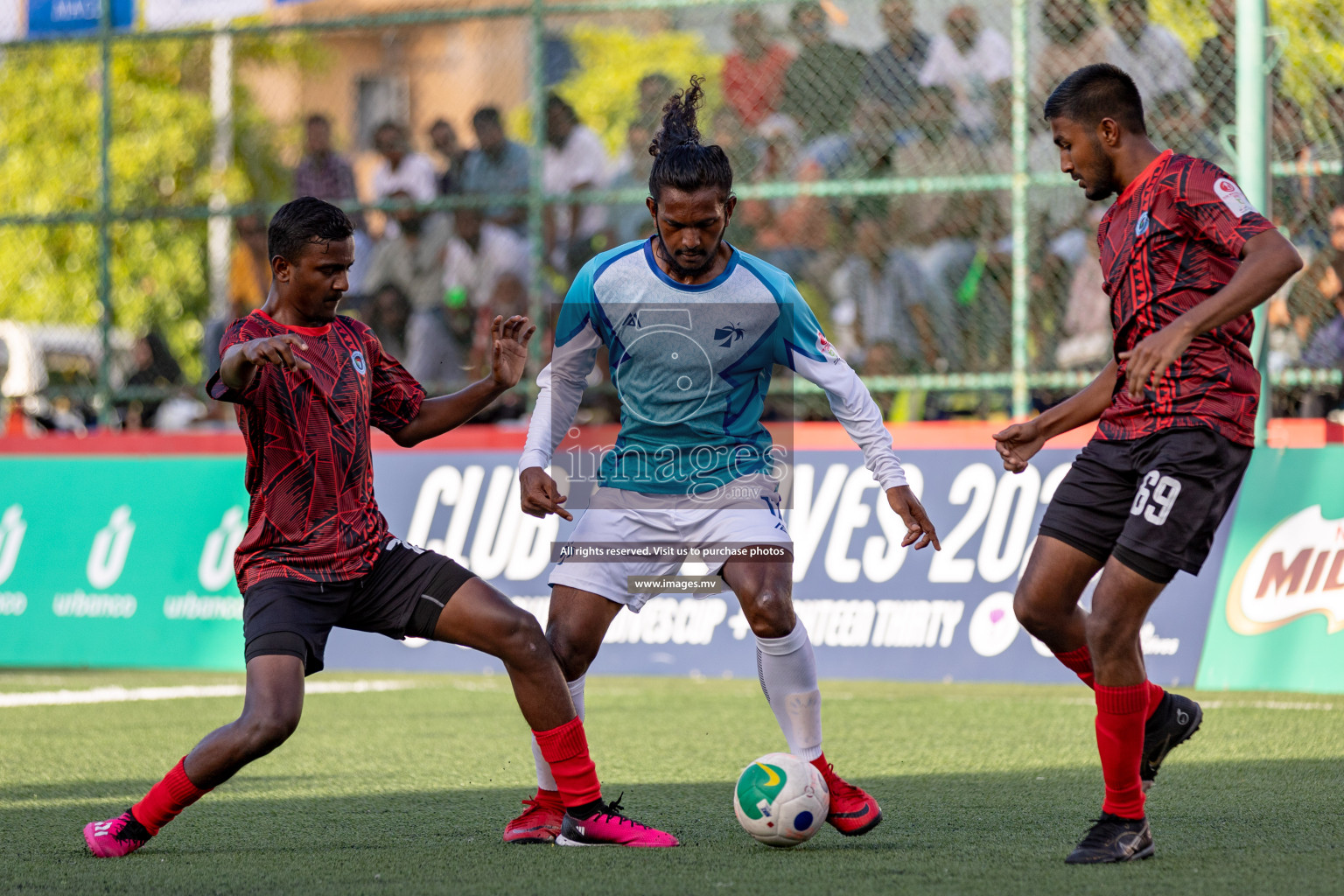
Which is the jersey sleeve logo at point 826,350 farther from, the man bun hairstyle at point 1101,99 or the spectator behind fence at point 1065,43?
the spectator behind fence at point 1065,43

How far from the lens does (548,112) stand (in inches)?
434

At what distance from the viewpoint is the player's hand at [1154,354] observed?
14.2 ft

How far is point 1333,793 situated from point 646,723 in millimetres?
3210

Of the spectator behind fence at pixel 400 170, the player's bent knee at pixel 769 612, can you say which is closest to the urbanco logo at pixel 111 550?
the spectator behind fence at pixel 400 170

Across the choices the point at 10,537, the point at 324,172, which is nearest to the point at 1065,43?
the point at 324,172

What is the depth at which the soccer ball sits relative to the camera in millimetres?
4832

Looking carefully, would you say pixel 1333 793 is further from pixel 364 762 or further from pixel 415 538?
pixel 415 538

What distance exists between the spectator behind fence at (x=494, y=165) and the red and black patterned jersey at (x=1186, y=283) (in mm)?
6769

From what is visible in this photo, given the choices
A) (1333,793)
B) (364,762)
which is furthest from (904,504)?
(364,762)

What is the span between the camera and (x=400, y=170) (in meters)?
12.0

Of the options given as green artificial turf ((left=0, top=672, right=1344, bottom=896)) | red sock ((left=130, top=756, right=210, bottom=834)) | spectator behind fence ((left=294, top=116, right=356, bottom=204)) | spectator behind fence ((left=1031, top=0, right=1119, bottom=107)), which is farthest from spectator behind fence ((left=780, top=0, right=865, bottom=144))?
red sock ((left=130, top=756, right=210, bottom=834))

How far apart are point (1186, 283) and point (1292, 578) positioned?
4.13 m

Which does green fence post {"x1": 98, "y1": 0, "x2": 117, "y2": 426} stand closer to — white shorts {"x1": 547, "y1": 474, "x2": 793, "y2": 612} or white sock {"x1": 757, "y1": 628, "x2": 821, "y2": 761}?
white shorts {"x1": 547, "y1": 474, "x2": 793, "y2": 612}

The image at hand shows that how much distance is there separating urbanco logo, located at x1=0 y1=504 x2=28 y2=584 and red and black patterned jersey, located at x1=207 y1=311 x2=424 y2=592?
607 cm
